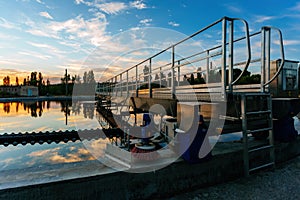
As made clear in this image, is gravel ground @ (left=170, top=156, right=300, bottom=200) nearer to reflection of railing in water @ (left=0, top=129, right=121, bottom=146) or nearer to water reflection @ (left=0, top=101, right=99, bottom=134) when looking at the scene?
reflection of railing in water @ (left=0, top=129, right=121, bottom=146)

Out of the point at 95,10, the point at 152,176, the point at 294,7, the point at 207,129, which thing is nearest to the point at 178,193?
the point at 152,176

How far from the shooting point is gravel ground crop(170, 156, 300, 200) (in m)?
2.10

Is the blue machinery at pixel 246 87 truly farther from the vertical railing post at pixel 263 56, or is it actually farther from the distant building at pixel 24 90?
the distant building at pixel 24 90

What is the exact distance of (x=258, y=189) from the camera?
223cm

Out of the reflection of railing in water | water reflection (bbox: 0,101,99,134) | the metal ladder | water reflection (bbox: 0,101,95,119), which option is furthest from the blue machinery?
water reflection (bbox: 0,101,95,119)

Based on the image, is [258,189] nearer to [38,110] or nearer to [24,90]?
[38,110]

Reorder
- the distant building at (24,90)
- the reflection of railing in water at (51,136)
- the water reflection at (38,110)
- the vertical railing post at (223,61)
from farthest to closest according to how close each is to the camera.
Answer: the distant building at (24,90), the water reflection at (38,110), the reflection of railing in water at (51,136), the vertical railing post at (223,61)

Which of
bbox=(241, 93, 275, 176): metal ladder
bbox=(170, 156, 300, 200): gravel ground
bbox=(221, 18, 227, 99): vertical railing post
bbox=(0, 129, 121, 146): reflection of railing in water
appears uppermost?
bbox=(221, 18, 227, 99): vertical railing post

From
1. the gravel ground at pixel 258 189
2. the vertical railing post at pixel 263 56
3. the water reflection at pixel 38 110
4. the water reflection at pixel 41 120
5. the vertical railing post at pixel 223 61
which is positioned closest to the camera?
the gravel ground at pixel 258 189

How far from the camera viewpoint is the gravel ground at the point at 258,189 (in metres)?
2.10

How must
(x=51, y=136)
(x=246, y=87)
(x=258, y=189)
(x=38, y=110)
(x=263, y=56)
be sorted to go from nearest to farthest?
(x=258, y=189), (x=263, y=56), (x=246, y=87), (x=51, y=136), (x=38, y=110)

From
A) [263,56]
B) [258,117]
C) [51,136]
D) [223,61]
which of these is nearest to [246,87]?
[263,56]

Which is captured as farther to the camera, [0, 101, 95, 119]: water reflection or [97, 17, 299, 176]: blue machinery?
[0, 101, 95, 119]: water reflection

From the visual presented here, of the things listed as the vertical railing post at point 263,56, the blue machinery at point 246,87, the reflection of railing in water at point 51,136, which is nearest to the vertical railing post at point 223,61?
the blue machinery at point 246,87
